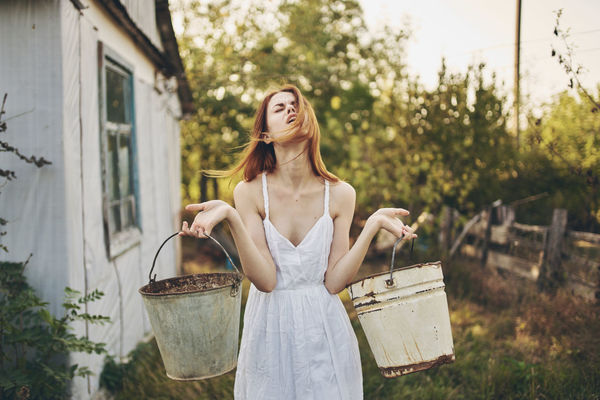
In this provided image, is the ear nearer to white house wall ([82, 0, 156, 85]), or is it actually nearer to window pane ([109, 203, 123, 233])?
white house wall ([82, 0, 156, 85])

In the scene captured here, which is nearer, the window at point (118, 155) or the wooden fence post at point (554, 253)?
the window at point (118, 155)

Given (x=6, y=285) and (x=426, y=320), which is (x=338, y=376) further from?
(x=6, y=285)

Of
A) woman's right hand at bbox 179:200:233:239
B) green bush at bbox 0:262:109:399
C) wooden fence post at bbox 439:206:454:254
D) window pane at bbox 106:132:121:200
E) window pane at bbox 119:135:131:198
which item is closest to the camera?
woman's right hand at bbox 179:200:233:239

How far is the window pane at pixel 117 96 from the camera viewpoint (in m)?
4.78

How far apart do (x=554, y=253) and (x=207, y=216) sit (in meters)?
4.60

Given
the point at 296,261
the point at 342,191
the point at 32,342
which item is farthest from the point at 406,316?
the point at 32,342

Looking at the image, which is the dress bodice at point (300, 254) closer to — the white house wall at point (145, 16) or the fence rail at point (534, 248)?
the fence rail at point (534, 248)

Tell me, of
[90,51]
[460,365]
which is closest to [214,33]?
[90,51]

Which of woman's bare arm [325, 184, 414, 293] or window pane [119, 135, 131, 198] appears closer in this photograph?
woman's bare arm [325, 184, 414, 293]

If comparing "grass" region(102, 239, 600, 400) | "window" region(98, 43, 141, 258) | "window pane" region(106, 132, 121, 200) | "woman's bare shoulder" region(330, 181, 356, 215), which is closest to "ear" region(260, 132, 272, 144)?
"woman's bare shoulder" region(330, 181, 356, 215)

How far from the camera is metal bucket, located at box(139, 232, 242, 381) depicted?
6.39ft

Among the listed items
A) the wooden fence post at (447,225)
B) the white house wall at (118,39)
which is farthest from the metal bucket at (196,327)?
the wooden fence post at (447,225)

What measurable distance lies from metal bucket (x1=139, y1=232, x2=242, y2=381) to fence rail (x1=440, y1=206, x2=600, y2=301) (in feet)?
11.3

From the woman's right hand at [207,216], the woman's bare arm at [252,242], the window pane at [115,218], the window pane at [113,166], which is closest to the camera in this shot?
the woman's right hand at [207,216]
